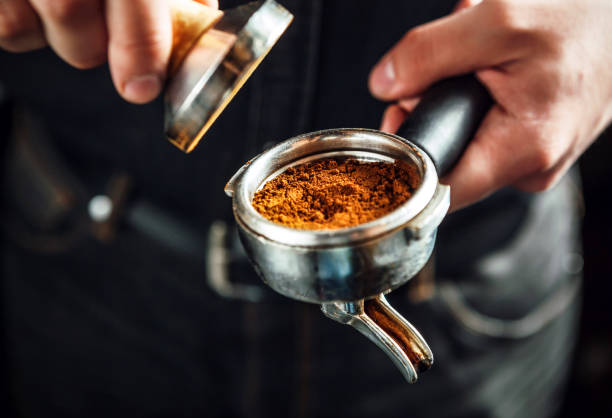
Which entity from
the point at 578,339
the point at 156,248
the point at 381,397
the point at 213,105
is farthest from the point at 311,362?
the point at 578,339

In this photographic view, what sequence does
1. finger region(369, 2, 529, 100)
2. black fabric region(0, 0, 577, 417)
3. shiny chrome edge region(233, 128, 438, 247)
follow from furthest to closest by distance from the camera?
black fabric region(0, 0, 577, 417) → finger region(369, 2, 529, 100) → shiny chrome edge region(233, 128, 438, 247)

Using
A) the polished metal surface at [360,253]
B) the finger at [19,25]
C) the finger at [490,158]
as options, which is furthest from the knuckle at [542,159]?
the finger at [19,25]

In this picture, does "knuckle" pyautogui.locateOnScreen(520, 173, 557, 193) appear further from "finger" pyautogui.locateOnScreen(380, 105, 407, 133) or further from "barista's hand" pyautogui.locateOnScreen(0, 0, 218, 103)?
"barista's hand" pyautogui.locateOnScreen(0, 0, 218, 103)

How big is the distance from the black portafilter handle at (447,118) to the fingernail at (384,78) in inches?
2.0

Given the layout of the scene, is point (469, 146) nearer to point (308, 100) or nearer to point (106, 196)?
point (308, 100)

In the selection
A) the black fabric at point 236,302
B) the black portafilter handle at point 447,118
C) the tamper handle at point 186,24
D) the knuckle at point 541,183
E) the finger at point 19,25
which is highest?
the tamper handle at point 186,24

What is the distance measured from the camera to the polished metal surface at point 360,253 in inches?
13.6

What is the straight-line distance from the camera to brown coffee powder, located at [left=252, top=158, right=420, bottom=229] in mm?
381

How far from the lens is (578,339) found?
1.57 m

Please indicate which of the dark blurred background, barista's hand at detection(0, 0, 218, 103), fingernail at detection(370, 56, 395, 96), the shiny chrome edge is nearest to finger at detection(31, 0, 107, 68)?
barista's hand at detection(0, 0, 218, 103)

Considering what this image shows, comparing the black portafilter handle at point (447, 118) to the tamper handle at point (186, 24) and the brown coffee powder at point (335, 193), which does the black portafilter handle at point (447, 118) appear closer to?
the brown coffee powder at point (335, 193)

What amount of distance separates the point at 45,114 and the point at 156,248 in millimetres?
302

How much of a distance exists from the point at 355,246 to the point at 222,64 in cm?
17

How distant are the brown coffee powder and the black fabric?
36 centimetres
